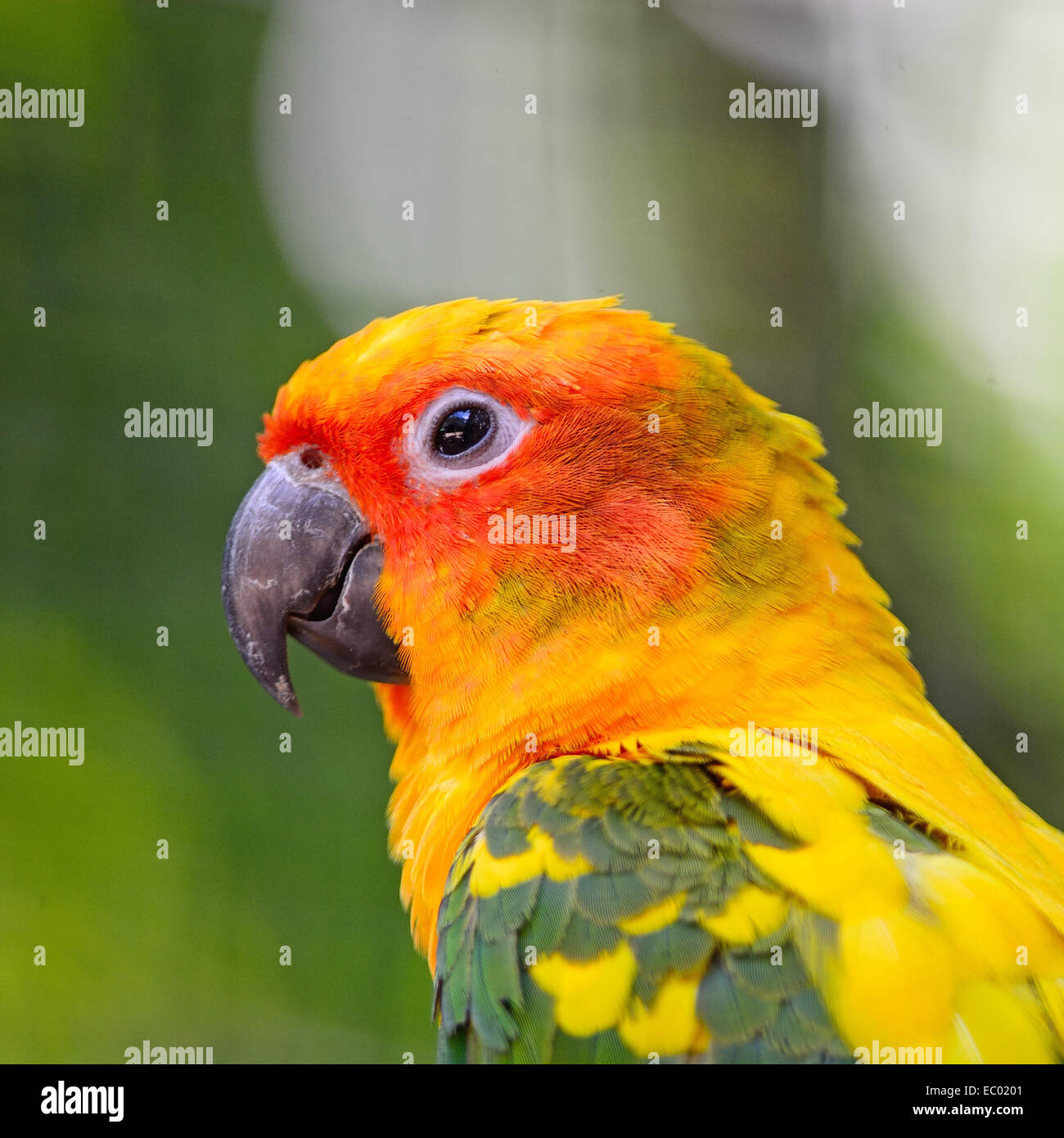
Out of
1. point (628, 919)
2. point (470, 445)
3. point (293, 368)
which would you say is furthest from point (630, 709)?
point (293, 368)

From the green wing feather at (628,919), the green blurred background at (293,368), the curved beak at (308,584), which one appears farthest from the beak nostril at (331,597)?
the green blurred background at (293,368)

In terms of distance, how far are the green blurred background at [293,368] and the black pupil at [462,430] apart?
3.08 ft

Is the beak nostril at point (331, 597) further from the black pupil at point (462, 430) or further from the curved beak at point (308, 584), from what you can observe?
the black pupil at point (462, 430)

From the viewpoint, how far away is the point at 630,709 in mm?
1371

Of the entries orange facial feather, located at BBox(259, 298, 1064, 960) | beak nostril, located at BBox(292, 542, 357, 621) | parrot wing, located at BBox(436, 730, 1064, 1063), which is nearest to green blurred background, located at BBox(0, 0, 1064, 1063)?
orange facial feather, located at BBox(259, 298, 1064, 960)

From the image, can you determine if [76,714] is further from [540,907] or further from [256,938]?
[540,907]

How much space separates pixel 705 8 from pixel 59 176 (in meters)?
1.70

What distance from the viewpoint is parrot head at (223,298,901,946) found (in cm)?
139

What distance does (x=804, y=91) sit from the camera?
229 cm

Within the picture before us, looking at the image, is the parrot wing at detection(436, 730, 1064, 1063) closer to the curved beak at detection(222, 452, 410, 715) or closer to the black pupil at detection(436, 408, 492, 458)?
the curved beak at detection(222, 452, 410, 715)

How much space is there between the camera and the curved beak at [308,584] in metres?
1.50

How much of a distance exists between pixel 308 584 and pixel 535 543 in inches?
15.4

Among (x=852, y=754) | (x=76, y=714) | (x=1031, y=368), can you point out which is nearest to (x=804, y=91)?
(x=1031, y=368)

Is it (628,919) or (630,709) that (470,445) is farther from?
(628,919)
